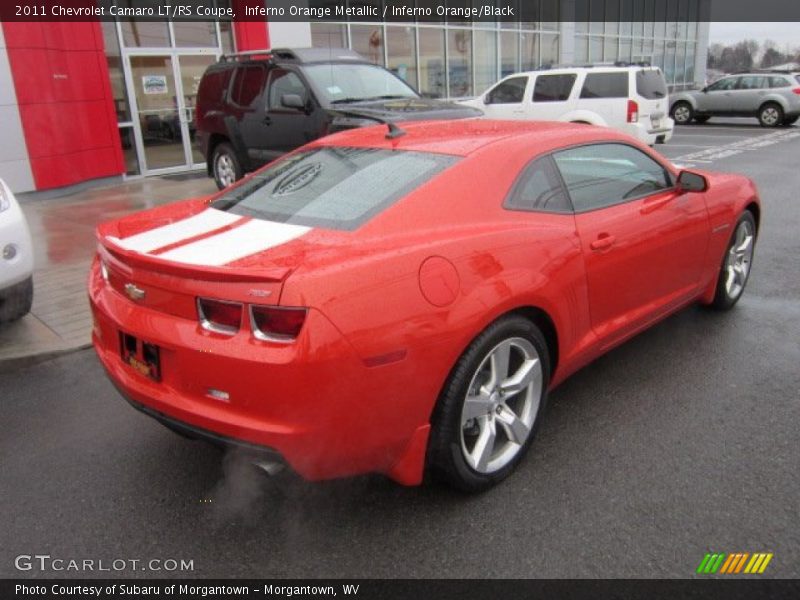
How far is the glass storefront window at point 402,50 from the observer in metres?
17.8

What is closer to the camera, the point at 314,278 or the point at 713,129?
the point at 314,278

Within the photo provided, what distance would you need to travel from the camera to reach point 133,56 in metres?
12.4

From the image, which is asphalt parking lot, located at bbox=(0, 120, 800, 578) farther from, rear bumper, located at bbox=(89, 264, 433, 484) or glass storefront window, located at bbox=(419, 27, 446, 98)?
glass storefront window, located at bbox=(419, 27, 446, 98)

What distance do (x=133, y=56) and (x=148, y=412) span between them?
1153cm

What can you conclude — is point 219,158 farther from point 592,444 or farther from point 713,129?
point 713,129

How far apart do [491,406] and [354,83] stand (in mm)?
7175

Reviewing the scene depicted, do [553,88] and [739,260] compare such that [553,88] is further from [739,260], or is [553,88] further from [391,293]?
[391,293]

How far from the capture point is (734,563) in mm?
2500

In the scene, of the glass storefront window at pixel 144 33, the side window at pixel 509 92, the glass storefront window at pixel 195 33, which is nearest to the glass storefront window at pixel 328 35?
the glass storefront window at pixel 195 33

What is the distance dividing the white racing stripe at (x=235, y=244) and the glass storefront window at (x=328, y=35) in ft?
44.9

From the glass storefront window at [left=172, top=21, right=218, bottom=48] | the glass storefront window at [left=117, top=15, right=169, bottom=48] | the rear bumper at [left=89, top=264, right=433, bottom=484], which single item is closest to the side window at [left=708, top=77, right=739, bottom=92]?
the glass storefront window at [left=172, top=21, right=218, bottom=48]

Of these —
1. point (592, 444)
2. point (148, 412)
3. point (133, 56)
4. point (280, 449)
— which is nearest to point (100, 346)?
point (148, 412)

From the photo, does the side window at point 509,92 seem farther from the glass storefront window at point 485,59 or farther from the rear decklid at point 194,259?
the rear decklid at point 194,259

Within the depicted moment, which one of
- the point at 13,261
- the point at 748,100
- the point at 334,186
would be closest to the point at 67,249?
the point at 13,261
